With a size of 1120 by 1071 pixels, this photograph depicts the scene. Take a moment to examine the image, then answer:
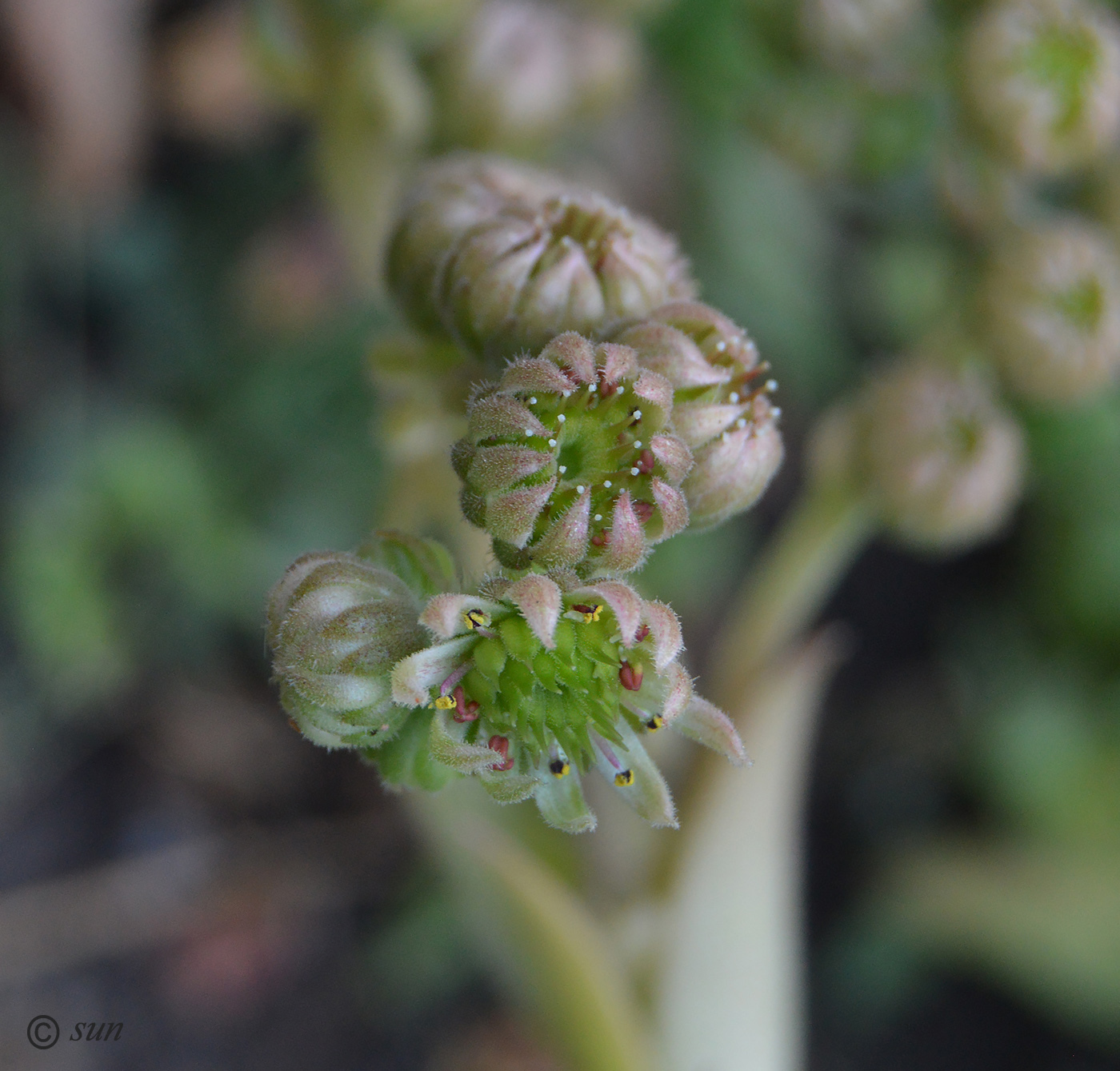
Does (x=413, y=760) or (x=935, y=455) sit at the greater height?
(x=935, y=455)

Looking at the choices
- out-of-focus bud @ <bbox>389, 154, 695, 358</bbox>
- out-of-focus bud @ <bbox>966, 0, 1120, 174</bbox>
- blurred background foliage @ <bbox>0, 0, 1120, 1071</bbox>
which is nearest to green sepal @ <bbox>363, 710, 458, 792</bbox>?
out-of-focus bud @ <bbox>389, 154, 695, 358</bbox>

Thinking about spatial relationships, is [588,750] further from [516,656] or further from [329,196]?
[329,196]

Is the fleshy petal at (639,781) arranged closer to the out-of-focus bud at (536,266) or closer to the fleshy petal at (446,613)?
the fleshy petal at (446,613)

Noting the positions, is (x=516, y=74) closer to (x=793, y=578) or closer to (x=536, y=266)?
(x=536, y=266)

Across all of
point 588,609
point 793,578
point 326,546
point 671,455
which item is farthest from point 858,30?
point 326,546

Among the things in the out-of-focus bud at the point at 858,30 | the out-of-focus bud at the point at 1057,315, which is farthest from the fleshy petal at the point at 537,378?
the out-of-focus bud at the point at 858,30
